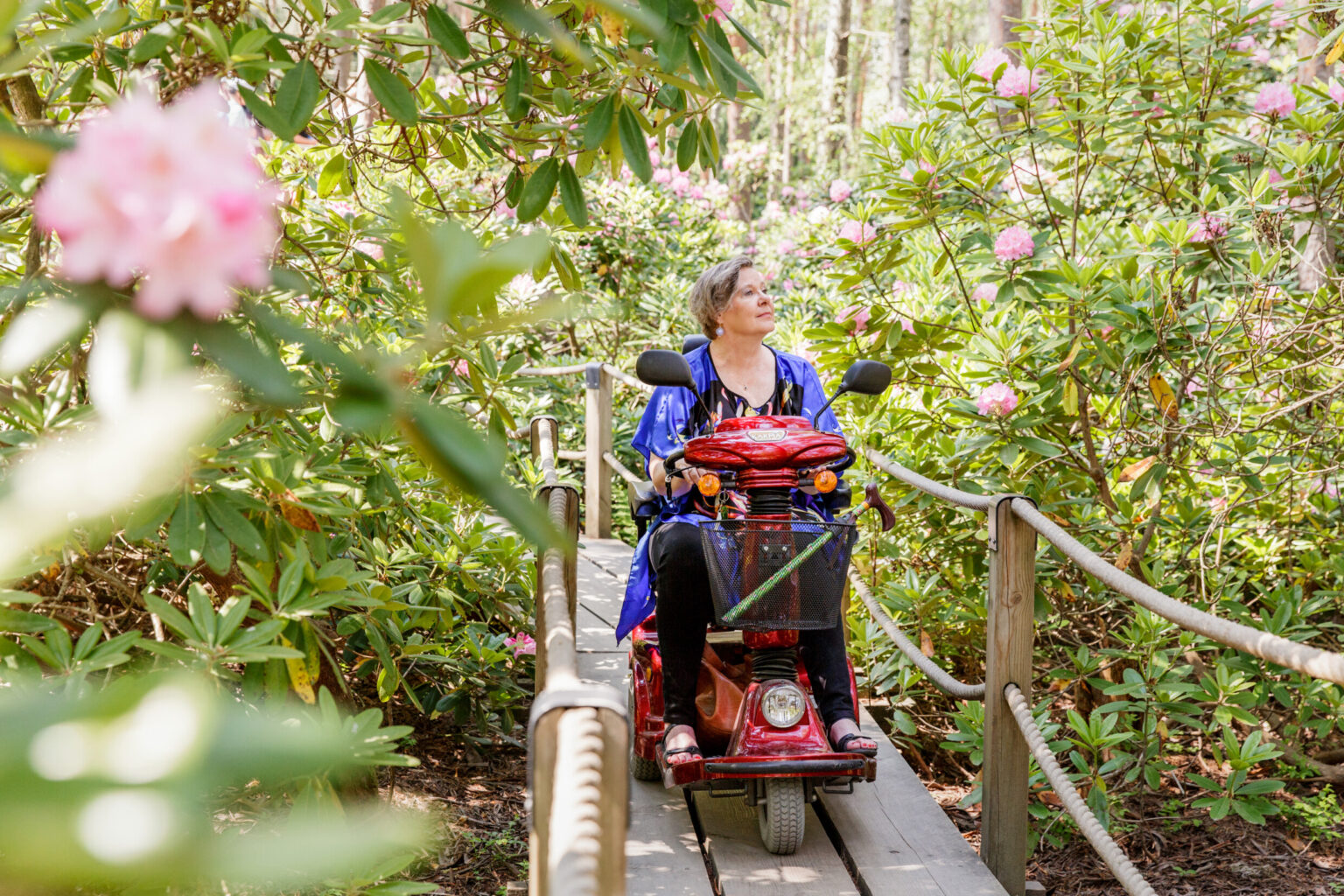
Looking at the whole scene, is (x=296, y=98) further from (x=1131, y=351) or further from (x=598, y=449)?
(x=598, y=449)

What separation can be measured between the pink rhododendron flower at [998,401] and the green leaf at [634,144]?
1849mm

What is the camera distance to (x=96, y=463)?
0.42 metres

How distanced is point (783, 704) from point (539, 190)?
1355 millimetres

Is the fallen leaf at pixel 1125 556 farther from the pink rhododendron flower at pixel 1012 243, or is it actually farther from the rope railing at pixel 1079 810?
the rope railing at pixel 1079 810

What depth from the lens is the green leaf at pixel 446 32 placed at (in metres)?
1.89

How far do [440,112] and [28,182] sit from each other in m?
1.72

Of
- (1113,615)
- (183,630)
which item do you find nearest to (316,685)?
(183,630)

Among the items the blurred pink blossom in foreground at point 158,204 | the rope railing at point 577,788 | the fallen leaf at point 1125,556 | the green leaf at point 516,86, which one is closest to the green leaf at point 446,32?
the green leaf at point 516,86

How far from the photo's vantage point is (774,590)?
8.50ft

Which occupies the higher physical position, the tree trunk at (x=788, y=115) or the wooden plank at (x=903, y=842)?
the tree trunk at (x=788, y=115)

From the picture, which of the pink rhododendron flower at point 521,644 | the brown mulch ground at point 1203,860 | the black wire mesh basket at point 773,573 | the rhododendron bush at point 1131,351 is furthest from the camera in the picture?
the pink rhododendron flower at point 521,644

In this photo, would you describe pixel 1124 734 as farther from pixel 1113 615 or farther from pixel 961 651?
pixel 1113 615

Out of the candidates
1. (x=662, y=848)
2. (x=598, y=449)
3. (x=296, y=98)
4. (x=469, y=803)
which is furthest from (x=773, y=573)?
(x=598, y=449)

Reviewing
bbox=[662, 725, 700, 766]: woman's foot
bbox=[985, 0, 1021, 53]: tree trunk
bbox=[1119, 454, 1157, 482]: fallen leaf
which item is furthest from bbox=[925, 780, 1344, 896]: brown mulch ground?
bbox=[985, 0, 1021, 53]: tree trunk
